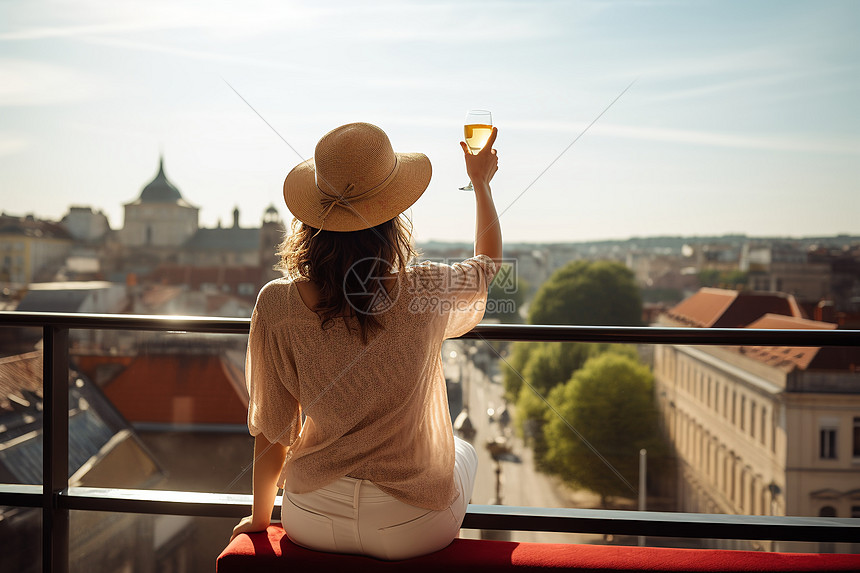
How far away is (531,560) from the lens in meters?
1.16

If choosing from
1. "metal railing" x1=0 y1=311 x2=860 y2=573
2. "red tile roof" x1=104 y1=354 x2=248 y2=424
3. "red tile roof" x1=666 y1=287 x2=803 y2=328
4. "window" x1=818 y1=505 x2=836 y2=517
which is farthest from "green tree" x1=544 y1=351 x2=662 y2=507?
"metal railing" x1=0 y1=311 x2=860 y2=573

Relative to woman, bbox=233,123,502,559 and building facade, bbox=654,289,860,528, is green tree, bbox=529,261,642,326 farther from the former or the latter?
woman, bbox=233,123,502,559

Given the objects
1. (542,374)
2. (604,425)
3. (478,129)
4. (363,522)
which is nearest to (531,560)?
(363,522)

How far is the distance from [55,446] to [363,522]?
96cm

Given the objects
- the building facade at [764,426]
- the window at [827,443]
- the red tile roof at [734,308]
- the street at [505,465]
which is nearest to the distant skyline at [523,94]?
the red tile roof at [734,308]

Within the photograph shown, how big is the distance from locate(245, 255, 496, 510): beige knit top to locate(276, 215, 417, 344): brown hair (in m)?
0.02

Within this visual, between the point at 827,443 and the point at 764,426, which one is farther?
the point at 764,426

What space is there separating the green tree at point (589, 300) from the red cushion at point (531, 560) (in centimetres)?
2720

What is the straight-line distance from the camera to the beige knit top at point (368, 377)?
1118 millimetres

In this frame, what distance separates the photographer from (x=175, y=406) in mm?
17062

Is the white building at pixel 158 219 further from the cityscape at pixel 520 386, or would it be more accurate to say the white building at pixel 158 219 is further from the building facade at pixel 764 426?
the building facade at pixel 764 426

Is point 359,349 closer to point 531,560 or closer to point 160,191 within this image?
point 531,560

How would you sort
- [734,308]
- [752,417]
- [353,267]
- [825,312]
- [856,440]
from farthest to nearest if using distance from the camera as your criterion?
[734,308] < [825,312] < [752,417] < [856,440] < [353,267]

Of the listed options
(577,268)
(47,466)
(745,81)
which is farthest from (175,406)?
(745,81)
